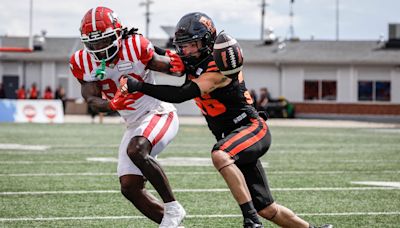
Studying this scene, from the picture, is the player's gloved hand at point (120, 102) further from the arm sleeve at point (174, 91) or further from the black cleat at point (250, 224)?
the black cleat at point (250, 224)

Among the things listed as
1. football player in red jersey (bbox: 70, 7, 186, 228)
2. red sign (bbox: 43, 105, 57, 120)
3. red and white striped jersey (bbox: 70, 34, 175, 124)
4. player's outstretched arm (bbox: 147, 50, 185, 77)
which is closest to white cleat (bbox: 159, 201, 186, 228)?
football player in red jersey (bbox: 70, 7, 186, 228)

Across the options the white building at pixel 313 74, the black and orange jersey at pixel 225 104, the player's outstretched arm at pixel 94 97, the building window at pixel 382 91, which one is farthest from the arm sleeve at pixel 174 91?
the building window at pixel 382 91

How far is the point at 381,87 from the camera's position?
41.8 m

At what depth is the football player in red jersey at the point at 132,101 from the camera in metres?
6.43

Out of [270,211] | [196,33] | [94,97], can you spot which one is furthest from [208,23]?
[270,211]

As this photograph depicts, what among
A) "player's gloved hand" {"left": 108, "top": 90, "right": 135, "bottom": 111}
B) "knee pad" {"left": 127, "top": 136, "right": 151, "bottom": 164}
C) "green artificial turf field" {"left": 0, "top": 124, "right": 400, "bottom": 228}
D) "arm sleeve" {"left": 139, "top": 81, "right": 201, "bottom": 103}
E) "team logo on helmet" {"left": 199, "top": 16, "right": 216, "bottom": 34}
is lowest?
"green artificial turf field" {"left": 0, "top": 124, "right": 400, "bottom": 228}

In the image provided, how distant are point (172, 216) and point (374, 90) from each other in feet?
120

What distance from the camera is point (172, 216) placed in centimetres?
645

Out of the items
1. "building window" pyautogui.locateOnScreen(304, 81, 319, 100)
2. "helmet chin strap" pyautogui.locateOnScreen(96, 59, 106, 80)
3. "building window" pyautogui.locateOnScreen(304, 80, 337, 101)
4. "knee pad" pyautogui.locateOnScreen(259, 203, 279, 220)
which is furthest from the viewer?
"building window" pyautogui.locateOnScreen(304, 81, 319, 100)

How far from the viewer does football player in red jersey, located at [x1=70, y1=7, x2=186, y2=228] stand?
21.1ft

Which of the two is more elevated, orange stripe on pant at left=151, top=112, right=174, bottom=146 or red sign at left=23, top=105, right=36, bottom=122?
orange stripe on pant at left=151, top=112, right=174, bottom=146

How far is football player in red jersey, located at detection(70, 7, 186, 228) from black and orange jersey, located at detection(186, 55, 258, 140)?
378 millimetres

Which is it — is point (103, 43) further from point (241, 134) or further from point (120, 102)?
point (241, 134)

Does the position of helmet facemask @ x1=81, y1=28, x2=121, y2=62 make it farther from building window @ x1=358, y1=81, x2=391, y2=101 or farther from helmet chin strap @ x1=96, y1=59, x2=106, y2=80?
building window @ x1=358, y1=81, x2=391, y2=101
